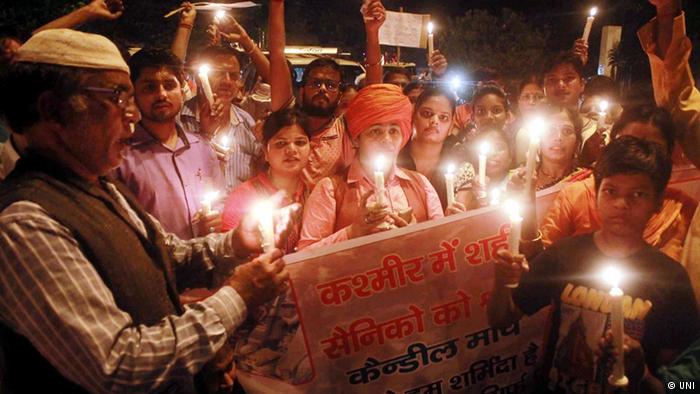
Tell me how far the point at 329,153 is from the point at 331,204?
0.98 metres

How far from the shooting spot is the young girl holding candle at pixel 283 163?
11.8 feet

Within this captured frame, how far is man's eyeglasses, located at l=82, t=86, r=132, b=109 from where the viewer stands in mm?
1898

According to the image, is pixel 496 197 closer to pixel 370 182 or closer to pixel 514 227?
pixel 370 182

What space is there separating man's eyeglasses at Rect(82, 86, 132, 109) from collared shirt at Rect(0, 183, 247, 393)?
20.0 inches

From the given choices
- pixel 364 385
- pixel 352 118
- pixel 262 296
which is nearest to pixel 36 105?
pixel 262 296

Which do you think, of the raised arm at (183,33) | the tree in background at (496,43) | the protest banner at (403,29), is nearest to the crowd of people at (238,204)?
the raised arm at (183,33)

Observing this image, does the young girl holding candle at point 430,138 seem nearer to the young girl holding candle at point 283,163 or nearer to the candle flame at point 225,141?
the young girl holding candle at point 283,163

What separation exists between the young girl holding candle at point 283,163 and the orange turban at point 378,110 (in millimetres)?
411

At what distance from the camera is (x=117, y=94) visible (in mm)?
1973

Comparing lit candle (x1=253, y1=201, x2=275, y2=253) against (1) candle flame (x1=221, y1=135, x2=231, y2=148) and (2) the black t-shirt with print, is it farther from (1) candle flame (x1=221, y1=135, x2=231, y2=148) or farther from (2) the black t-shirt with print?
(1) candle flame (x1=221, y1=135, x2=231, y2=148)

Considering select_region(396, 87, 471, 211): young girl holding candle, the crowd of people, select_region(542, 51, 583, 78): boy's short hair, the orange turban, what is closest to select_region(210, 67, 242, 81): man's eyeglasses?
the crowd of people

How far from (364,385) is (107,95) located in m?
1.98

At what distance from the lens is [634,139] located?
8.62ft

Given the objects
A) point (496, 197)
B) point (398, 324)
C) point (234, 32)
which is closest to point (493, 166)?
point (496, 197)
